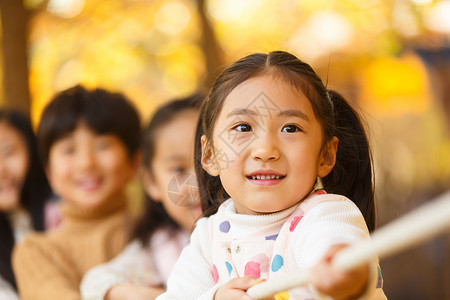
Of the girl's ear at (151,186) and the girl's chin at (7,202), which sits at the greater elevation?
the girl's ear at (151,186)

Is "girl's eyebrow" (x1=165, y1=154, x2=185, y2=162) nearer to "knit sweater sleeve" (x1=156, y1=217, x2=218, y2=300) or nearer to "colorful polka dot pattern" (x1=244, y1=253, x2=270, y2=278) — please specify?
"knit sweater sleeve" (x1=156, y1=217, x2=218, y2=300)

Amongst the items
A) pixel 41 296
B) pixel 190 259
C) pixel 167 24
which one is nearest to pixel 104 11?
pixel 167 24

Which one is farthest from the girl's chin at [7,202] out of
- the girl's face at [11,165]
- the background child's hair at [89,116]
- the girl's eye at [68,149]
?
the girl's eye at [68,149]

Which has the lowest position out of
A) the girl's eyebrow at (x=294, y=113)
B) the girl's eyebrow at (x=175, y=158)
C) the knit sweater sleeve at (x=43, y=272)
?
the knit sweater sleeve at (x=43, y=272)

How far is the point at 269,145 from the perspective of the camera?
87 cm

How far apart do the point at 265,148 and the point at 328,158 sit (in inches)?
5.8

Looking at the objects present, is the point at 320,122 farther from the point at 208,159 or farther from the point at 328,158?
the point at 208,159

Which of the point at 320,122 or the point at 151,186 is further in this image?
the point at 151,186

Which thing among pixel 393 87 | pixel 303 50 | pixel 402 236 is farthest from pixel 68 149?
pixel 393 87

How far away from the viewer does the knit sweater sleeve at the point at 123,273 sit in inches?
55.4

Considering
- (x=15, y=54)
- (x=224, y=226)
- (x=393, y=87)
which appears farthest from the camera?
(x=393, y=87)

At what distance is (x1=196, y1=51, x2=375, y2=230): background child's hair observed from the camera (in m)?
0.94

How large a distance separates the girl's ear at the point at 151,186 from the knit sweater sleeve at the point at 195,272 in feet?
1.90

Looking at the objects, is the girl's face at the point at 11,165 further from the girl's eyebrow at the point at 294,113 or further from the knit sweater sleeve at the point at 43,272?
the girl's eyebrow at the point at 294,113
